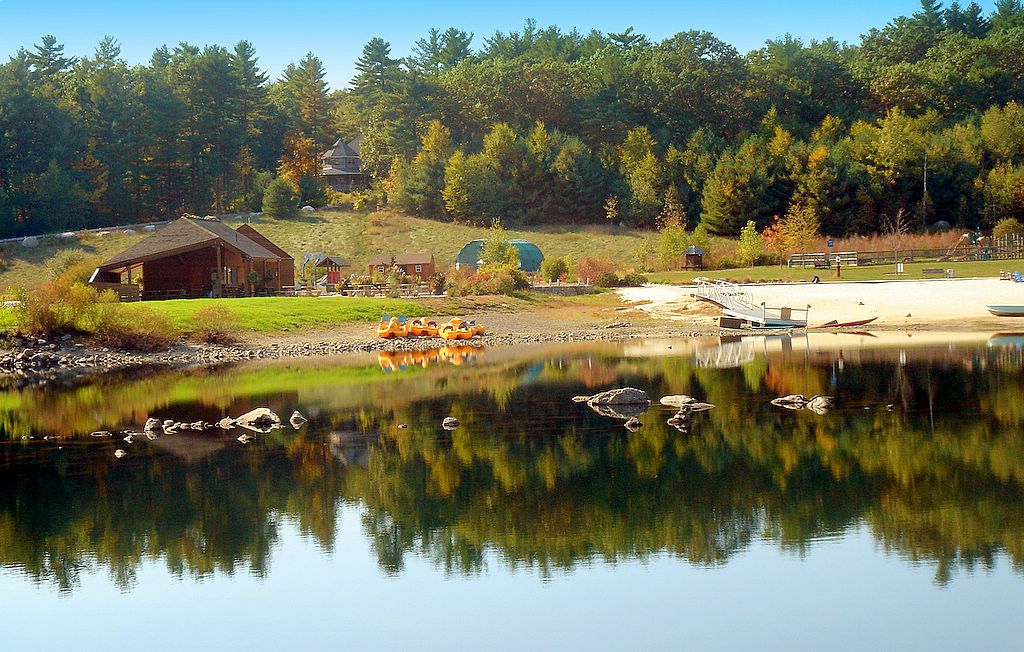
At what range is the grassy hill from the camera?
77562 mm

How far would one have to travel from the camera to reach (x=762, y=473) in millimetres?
18453

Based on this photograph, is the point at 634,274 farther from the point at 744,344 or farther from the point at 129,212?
the point at 129,212

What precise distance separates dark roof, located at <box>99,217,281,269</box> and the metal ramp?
2331 cm

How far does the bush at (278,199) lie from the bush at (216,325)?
44659 millimetres

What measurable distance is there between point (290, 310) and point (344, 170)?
60249 millimetres

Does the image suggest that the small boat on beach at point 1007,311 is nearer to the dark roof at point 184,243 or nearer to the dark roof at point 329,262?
the dark roof at point 184,243

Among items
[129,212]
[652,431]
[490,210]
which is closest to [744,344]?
[652,431]

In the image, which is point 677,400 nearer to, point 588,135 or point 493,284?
point 493,284

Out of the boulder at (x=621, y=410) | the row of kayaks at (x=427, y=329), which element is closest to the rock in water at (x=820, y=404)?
the boulder at (x=621, y=410)

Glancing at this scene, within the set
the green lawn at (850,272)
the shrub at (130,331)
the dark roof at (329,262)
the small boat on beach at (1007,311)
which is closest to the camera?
the shrub at (130,331)

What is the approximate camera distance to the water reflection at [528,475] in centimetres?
1474

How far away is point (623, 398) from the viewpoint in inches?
1040

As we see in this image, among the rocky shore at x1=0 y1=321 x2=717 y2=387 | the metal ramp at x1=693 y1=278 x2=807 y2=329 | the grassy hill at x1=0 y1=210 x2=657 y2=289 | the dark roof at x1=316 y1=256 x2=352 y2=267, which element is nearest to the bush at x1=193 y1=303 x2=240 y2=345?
the rocky shore at x1=0 y1=321 x2=717 y2=387

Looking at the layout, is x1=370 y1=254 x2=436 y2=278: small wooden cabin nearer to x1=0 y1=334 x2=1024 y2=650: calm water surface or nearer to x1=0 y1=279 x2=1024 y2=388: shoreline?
x1=0 y1=279 x2=1024 y2=388: shoreline
